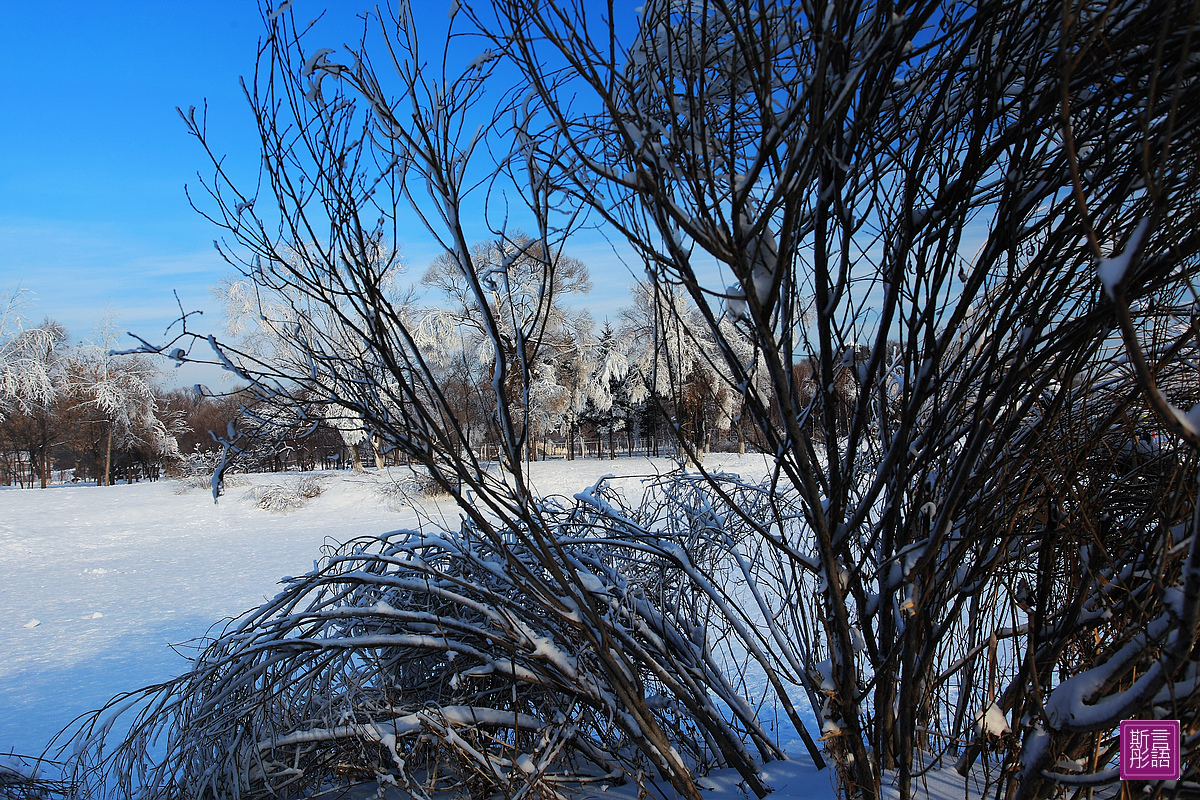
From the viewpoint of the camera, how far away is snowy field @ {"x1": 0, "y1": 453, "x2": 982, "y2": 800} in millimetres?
6621

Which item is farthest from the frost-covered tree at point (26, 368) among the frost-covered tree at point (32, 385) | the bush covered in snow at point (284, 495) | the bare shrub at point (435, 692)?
the bare shrub at point (435, 692)

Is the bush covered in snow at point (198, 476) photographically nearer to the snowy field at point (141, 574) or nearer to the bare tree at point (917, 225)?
the snowy field at point (141, 574)

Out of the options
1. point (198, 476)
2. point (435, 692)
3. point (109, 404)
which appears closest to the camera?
point (435, 692)

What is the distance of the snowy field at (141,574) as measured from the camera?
21.7 ft

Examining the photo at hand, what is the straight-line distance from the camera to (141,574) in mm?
12820

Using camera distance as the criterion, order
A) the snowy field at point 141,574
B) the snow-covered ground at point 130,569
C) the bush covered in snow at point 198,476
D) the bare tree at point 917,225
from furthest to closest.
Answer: the bush covered in snow at point 198,476 → the snow-covered ground at point 130,569 → the snowy field at point 141,574 → the bare tree at point 917,225

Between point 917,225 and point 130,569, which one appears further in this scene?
point 130,569

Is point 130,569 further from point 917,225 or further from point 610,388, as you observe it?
point 610,388

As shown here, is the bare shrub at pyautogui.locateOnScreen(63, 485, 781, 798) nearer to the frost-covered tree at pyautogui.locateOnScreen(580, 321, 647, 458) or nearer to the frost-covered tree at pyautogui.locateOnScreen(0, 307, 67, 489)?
the frost-covered tree at pyautogui.locateOnScreen(580, 321, 647, 458)

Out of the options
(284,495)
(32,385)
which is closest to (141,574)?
(284,495)

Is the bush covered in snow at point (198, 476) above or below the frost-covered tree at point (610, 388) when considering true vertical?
below

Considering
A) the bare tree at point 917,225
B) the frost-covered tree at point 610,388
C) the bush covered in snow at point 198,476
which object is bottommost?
the bush covered in snow at point 198,476

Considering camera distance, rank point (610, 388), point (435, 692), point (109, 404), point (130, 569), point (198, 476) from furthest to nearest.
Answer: point (610, 388) → point (109, 404) → point (198, 476) → point (130, 569) → point (435, 692)

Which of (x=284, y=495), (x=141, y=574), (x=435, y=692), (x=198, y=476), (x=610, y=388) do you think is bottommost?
(x=141, y=574)
